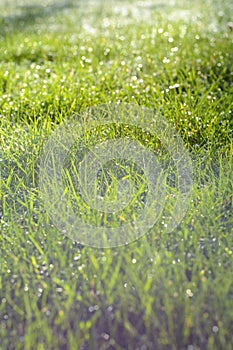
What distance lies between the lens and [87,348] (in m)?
1.75

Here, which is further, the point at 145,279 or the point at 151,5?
the point at 151,5

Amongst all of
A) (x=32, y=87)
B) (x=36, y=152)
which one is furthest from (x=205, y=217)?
(x=32, y=87)

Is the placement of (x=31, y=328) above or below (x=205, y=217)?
below

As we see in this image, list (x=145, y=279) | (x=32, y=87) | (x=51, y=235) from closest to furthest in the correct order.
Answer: (x=145, y=279), (x=51, y=235), (x=32, y=87)

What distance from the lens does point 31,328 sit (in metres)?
1.81

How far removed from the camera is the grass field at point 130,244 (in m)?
1.80

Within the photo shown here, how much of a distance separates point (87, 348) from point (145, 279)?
345 mm

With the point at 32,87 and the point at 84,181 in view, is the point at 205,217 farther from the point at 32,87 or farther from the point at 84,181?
the point at 32,87

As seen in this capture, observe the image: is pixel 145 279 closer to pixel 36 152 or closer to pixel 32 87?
pixel 36 152

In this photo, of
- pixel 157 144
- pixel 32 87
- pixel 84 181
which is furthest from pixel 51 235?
pixel 32 87

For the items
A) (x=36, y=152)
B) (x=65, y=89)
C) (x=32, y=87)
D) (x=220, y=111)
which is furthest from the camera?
(x=32, y=87)

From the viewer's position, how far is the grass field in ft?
5.92

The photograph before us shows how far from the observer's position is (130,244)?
209 centimetres

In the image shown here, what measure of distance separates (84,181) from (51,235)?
0.41 meters
